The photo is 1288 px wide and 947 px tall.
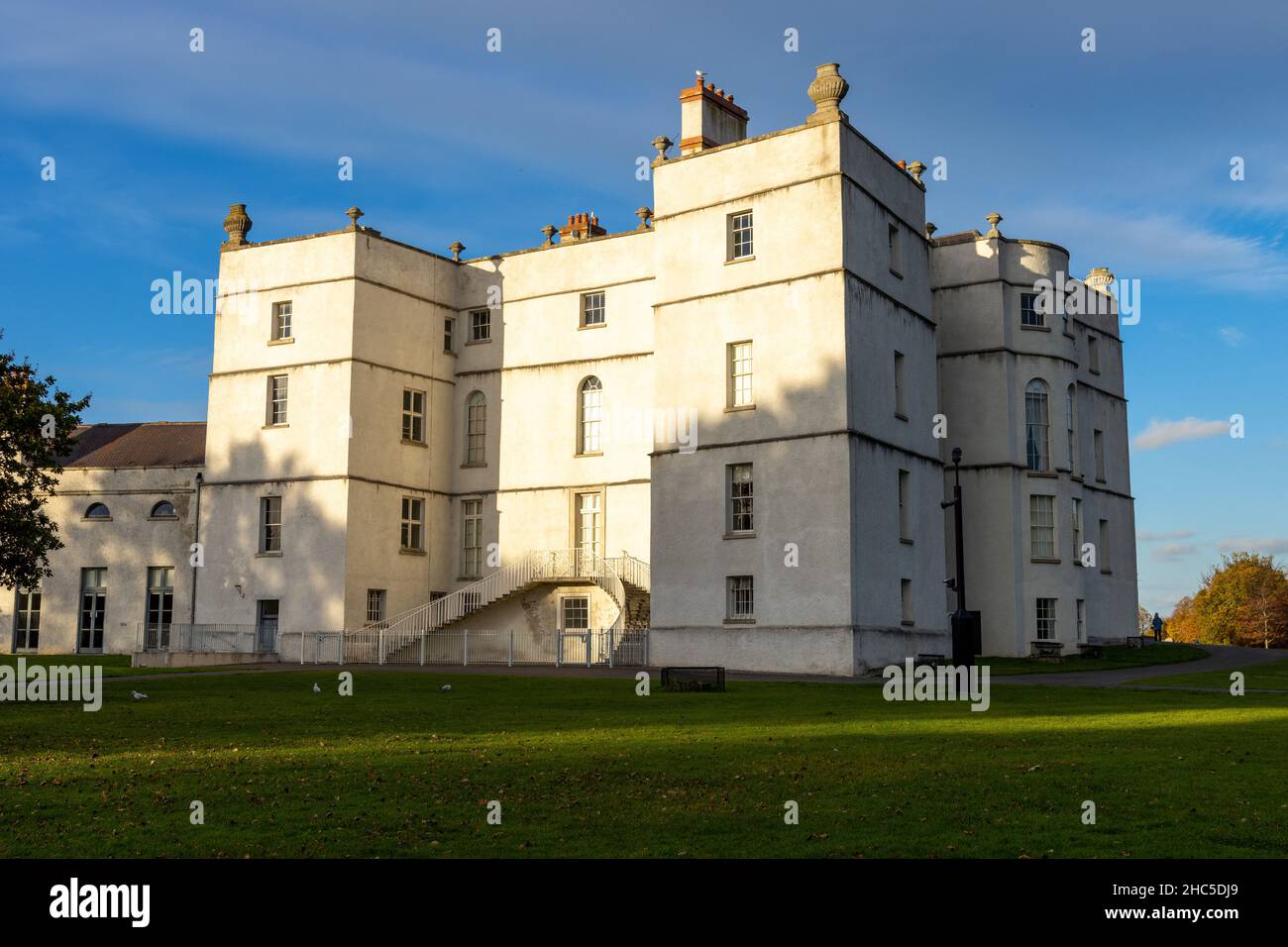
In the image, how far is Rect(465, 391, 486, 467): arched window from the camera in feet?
154

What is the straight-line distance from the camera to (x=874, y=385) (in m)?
36.7

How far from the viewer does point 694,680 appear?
91.7 ft

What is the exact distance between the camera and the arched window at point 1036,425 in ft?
144

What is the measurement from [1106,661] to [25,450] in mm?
31587

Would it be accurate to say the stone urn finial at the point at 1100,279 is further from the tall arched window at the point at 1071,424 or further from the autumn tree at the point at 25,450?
the autumn tree at the point at 25,450

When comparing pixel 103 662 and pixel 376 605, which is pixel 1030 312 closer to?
pixel 376 605

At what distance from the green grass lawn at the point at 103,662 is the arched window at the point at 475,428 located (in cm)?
1292

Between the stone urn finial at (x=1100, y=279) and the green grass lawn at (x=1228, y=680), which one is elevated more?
the stone urn finial at (x=1100, y=279)

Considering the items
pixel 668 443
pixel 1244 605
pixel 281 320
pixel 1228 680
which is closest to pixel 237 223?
pixel 281 320

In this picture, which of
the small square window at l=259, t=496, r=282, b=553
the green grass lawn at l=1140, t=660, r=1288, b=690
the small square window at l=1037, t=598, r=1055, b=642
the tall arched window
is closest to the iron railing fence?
the small square window at l=259, t=496, r=282, b=553

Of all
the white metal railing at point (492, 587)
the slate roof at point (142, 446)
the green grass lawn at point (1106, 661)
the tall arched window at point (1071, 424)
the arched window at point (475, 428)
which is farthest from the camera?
the slate roof at point (142, 446)

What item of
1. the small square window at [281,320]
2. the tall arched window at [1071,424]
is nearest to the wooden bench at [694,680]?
the tall arched window at [1071,424]

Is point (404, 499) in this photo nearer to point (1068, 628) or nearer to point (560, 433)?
point (560, 433)
